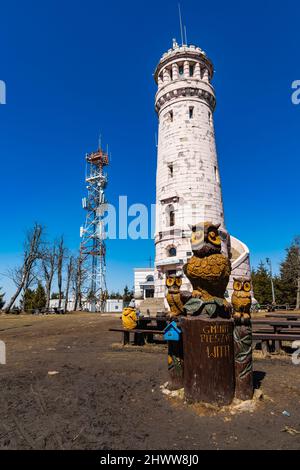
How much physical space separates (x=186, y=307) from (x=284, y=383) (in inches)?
120

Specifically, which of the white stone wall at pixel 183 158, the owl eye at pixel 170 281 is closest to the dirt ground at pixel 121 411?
the owl eye at pixel 170 281

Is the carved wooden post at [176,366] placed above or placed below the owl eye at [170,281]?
below

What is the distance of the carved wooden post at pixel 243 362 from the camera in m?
5.44

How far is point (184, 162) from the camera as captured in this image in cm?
2466

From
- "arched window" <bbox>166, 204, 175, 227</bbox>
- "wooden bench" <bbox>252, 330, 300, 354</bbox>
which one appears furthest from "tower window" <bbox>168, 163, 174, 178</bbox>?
"wooden bench" <bbox>252, 330, 300, 354</bbox>

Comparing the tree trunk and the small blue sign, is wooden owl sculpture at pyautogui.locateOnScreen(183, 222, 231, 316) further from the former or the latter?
the tree trunk

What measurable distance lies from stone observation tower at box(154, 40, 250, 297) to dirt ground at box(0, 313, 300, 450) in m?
15.5

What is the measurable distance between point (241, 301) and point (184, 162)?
66.1 feet

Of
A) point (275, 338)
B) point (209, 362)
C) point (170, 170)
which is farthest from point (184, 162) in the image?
point (209, 362)

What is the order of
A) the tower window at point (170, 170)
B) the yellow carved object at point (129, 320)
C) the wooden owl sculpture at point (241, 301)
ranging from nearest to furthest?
the wooden owl sculpture at point (241, 301), the yellow carved object at point (129, 320), the tower window at point (170, 170)

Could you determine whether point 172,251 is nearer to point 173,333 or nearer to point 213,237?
point 213,237

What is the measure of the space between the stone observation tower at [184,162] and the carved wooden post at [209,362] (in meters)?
17.5

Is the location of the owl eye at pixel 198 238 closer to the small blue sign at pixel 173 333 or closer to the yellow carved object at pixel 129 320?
the small blue sign at pixel 173 333
